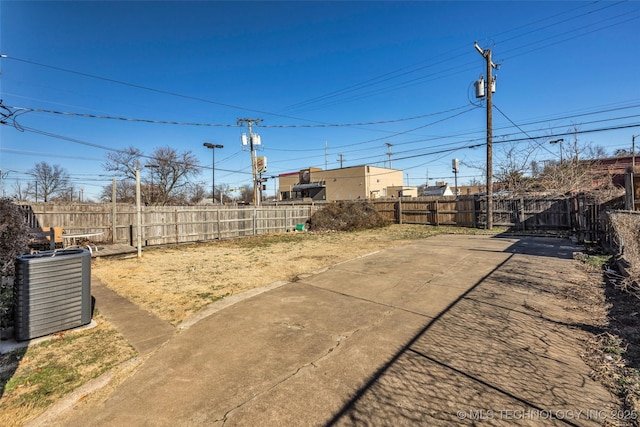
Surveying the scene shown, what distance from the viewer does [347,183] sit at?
143ft

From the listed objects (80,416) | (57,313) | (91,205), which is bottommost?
(80,416)

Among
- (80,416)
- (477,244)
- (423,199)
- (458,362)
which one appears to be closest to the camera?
(80,416)

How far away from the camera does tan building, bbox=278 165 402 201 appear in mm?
41659

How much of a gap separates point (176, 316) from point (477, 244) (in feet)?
33.6

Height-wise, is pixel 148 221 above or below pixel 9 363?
above

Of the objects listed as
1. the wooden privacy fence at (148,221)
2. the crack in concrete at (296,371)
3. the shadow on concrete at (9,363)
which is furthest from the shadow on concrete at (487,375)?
the wooden privacy fence at (148,221)

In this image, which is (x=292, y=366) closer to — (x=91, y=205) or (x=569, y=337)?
(x=569, y=337)

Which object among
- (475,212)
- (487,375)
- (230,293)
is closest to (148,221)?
(230,293)

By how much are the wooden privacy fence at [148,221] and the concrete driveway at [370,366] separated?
373 inches

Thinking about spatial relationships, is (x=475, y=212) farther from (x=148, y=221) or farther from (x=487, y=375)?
(x=148, y=221)

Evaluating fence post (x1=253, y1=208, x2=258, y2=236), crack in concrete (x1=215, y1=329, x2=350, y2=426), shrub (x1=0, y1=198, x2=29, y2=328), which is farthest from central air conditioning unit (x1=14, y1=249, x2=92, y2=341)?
fence post (x1=253, y1=208, x2=258, y2=236)

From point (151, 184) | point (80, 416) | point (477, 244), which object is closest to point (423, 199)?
point (477, 244)

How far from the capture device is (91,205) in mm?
12062

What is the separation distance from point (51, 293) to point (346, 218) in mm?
15856
